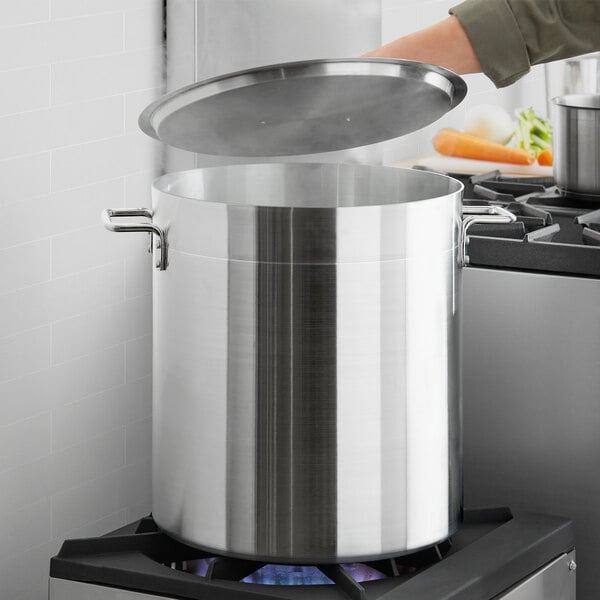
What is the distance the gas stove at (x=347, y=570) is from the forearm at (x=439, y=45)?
25.3 inches

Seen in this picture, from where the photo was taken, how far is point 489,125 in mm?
2701

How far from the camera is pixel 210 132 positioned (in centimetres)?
141

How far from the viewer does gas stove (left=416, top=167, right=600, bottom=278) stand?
64.1 inches

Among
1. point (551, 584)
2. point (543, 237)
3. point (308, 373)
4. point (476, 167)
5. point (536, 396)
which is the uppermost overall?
point (476, 167)

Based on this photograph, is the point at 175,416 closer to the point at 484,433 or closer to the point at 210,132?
the point at 210,132

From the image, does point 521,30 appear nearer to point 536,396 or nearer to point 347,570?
point 536,396

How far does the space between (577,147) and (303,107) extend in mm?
744

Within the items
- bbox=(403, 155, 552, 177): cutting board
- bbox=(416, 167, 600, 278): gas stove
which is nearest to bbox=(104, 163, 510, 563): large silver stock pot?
bbox=(416, 167, 600, 278): gas stove

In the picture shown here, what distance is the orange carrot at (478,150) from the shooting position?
8.43 feet

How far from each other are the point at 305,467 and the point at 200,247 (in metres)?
0.25

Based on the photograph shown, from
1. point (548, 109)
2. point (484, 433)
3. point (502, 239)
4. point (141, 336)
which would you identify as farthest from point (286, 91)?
point (548, 109)

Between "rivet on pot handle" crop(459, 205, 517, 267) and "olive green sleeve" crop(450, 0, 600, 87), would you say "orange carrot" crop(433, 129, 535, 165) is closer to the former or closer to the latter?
"olive green sleeve" crop(450, 0, 600, 87)

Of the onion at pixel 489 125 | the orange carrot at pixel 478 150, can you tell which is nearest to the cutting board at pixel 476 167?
the orange carrot at pixel 478 150

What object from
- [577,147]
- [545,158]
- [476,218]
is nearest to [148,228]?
[476,218]
